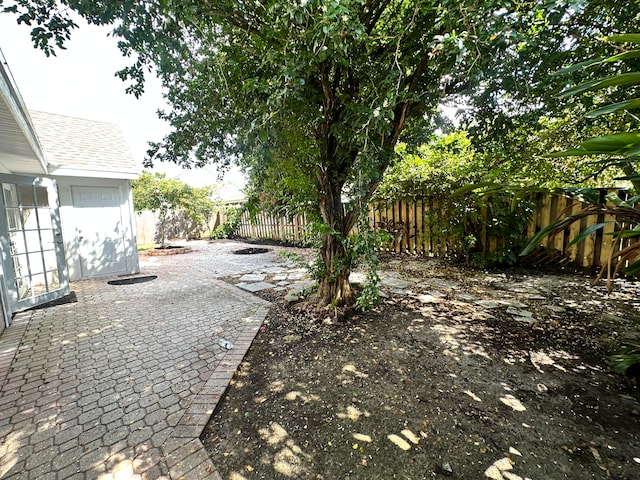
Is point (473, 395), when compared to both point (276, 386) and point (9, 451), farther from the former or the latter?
point (9, 451)

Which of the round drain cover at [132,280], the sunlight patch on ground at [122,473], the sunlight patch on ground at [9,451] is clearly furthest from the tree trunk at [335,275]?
the round drain cover at [132,280]

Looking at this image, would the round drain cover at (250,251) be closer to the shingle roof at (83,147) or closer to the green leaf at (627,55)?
the shingle roof at (83,147)

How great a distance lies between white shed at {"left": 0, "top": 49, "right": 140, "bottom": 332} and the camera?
347 centimetres

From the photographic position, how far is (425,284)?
437 cm

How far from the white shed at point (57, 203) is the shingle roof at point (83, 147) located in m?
0.01

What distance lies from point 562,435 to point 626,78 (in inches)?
69.4

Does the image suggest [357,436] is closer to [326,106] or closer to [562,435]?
[562,435]

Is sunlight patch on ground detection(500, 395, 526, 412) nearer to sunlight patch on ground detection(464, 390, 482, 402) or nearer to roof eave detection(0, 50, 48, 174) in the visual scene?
sunlight patch on ground detection(464, 390, 482, 402)

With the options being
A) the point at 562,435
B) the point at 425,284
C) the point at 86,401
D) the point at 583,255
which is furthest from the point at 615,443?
the point at 583,255

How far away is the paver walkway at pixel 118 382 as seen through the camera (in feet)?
4.95

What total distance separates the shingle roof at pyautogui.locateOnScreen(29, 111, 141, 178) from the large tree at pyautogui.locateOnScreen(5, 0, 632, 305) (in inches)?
122

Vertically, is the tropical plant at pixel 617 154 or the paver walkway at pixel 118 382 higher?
the tropical plant at pixel 617 154

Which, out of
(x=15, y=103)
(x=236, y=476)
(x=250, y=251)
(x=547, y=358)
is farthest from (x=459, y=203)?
(x=250, y=251)

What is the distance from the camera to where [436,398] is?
1.87 meters
